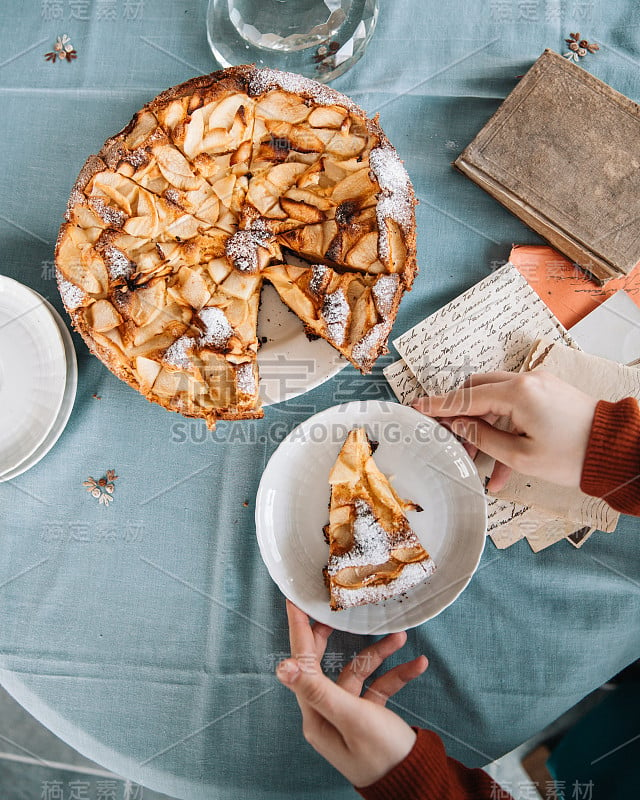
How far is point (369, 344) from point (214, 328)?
0.24 m

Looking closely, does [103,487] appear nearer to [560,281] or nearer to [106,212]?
[106,212]

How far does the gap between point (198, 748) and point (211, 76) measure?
3.67 ft

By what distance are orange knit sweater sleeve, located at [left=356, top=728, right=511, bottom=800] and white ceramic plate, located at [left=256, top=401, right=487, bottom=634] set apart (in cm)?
17

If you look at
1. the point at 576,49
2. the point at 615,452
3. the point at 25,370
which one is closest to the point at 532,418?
the point at 615,452

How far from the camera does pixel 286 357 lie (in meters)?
1.00

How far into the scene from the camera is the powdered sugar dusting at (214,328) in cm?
93

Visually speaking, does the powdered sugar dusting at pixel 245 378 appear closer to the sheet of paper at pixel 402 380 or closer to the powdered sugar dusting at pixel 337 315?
the powdered sugar dusting at pixel 337 315

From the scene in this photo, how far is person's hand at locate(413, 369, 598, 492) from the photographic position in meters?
0.93

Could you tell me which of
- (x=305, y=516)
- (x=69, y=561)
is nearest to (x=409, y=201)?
(x=305, y=516)

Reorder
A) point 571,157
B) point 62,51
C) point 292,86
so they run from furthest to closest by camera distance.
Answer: point 62,51 → point 571,157 → point 292,86

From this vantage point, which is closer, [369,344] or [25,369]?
[369,344]

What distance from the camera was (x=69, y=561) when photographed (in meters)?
1.10

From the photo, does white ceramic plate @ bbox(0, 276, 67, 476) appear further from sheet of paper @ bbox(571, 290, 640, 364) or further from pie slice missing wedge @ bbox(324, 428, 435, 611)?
sheet of paper @ bbox(571, 290, 640, 364)

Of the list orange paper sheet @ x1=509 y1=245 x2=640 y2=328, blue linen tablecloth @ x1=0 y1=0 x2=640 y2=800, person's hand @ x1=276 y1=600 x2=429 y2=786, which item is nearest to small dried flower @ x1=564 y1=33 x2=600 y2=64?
blue linen tablecloth @ x1=0 y1=0 x2=640 y2=800
